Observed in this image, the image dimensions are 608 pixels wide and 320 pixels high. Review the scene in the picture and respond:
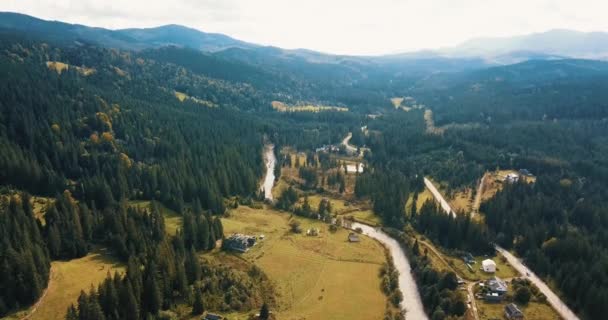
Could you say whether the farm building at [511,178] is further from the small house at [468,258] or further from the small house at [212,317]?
the small house at [212,317]

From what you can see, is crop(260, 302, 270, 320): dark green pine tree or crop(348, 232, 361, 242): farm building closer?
crop(260, 302, 270, 320): dark green pine tree

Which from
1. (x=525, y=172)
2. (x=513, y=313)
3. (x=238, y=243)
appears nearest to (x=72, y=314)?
(x=238, y=243)

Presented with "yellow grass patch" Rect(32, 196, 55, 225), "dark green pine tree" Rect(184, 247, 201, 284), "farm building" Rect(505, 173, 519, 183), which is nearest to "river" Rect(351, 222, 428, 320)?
"dark green pine tree" Rect(184, 247, 201, 284)

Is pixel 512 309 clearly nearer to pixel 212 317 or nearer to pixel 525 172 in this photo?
pixel 212 317

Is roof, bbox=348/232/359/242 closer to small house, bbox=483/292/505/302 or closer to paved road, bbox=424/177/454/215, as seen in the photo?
small house, bbox=483/292/505/302

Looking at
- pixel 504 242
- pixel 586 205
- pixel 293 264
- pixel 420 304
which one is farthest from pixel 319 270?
pixel 586 205

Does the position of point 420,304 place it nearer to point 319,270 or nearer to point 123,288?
point 319,270
